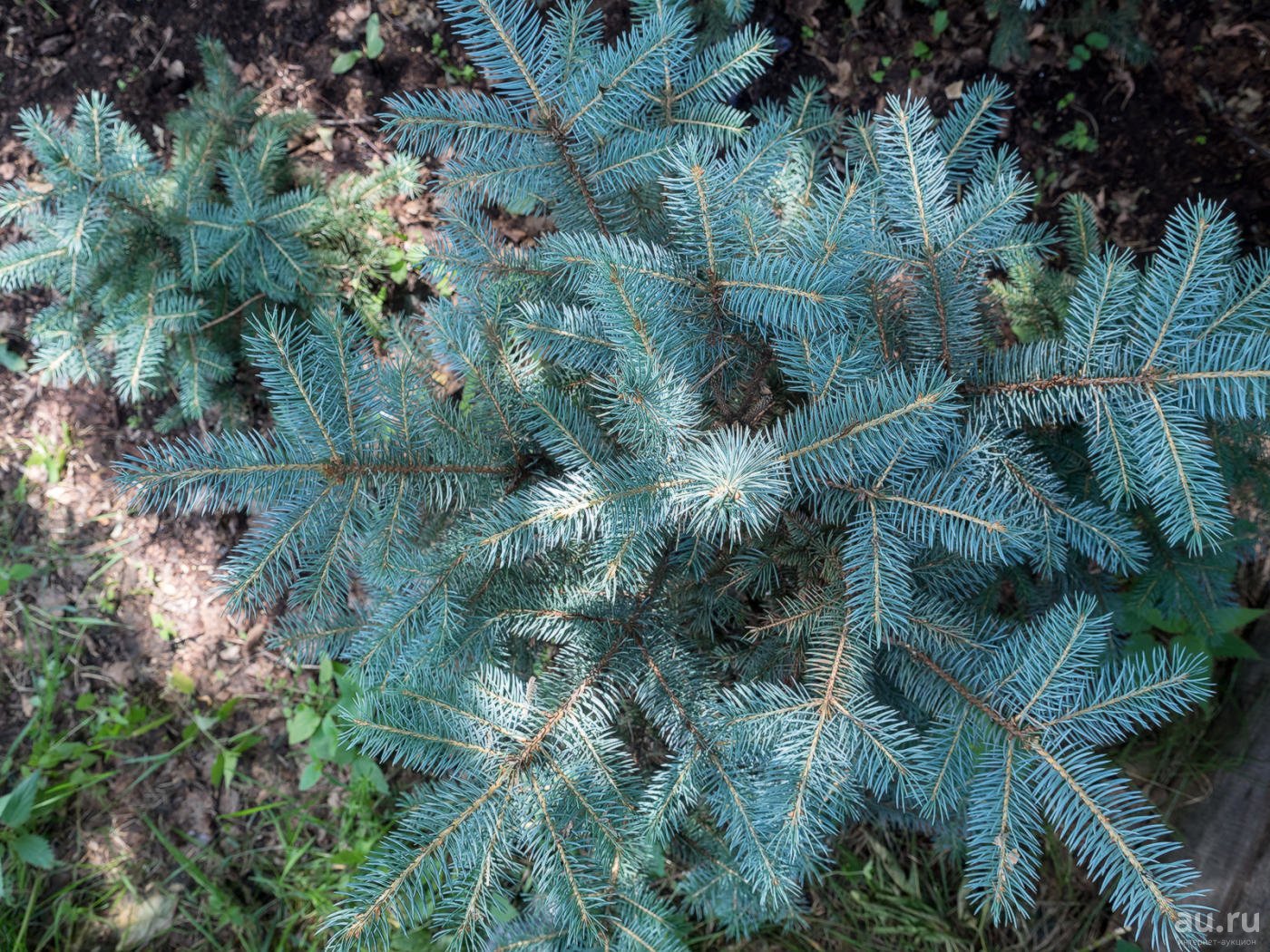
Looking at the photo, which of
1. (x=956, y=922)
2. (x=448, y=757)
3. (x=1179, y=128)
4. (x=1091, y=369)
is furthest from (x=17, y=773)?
(x=1179, y=128)

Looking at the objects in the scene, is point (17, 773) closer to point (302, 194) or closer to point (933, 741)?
point (302, 194)

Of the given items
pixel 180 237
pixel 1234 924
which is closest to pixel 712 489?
pixel 180 237

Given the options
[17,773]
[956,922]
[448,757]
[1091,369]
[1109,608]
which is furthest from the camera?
[17,773]

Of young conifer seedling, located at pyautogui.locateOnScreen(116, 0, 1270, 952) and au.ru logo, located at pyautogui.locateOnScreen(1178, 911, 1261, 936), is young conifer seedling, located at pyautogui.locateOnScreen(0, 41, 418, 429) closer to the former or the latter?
young conifer seedling, located at pyautogui.locateOnScreen(116, 0, 1270, 952)

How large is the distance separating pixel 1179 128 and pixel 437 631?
271 centimetres

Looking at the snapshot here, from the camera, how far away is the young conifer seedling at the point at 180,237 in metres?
1.89

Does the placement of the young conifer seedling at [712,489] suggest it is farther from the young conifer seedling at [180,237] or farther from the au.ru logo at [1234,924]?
the au.ru logo at [1234,924]

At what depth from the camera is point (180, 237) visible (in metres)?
2.00

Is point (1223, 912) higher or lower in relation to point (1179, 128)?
lower

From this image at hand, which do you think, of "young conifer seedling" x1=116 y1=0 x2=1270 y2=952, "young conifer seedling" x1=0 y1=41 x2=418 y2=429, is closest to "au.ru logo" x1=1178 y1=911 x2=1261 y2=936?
"young conifer seedling" x1=116 y1=0 x2=1270 y2=952

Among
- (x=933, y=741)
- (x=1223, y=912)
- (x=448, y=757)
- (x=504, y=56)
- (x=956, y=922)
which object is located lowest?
(x=956, y=922)

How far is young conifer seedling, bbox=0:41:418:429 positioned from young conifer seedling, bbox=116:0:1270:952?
69 centimetres

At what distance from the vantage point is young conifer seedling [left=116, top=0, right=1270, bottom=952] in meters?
1.22

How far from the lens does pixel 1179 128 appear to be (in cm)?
244
